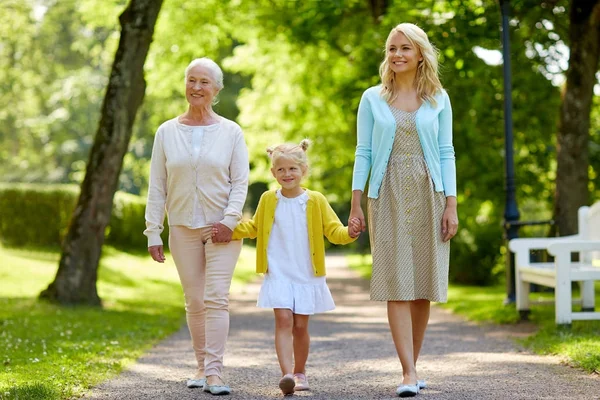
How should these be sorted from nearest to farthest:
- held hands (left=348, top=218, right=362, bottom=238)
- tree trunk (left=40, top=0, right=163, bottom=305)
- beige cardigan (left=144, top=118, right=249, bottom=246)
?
1. held hands (left=348, top=218, right=362, bottom=238)
2. beige cardigan (left=144, top=118, right=249, bottom=246)
3. tree trunk (left=40, top=0, right=163, bottom=305)

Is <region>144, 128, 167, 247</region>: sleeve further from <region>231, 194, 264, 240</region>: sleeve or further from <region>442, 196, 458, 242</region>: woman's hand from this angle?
<region>442, 196, 458, 242</region>: woman's hand

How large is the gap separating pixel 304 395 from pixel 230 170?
1535 millimetres

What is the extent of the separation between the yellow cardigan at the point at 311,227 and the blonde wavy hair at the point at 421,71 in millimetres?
824

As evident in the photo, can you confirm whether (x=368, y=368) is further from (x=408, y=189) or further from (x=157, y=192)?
(x=157, y=192)

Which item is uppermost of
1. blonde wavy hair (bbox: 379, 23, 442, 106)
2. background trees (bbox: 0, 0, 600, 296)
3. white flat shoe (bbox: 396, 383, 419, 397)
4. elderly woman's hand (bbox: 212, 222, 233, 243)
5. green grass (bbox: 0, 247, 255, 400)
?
background trees (bbox: 0, 0, 600, 296)

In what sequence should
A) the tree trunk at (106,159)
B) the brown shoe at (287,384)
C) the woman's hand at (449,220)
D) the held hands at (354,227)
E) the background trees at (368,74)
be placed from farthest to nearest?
the background trees at (368,74) → the tree trunk at (106,159) → the woman's hand at (449,220) → the held hands at (354,227) → the brown shoe at (287,384)

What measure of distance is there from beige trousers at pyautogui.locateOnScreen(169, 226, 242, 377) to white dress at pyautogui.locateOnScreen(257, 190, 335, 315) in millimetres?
264

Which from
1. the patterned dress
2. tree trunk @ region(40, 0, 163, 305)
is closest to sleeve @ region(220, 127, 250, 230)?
the patterned dress

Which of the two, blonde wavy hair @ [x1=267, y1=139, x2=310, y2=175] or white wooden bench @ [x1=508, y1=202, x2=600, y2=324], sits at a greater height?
blonde wavy hair @ [x1=267, y1=139, x2=310, y2=175]

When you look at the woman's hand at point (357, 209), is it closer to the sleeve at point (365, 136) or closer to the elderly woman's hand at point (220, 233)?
the sleeve at point (365, 136)

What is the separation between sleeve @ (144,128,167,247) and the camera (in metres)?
6.26

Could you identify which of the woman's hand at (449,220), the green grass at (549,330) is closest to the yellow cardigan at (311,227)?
the woman's hand at (449,220)

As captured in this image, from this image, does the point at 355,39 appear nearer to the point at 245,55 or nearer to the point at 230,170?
the point at 245,55

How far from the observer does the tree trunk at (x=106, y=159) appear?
515 inches
